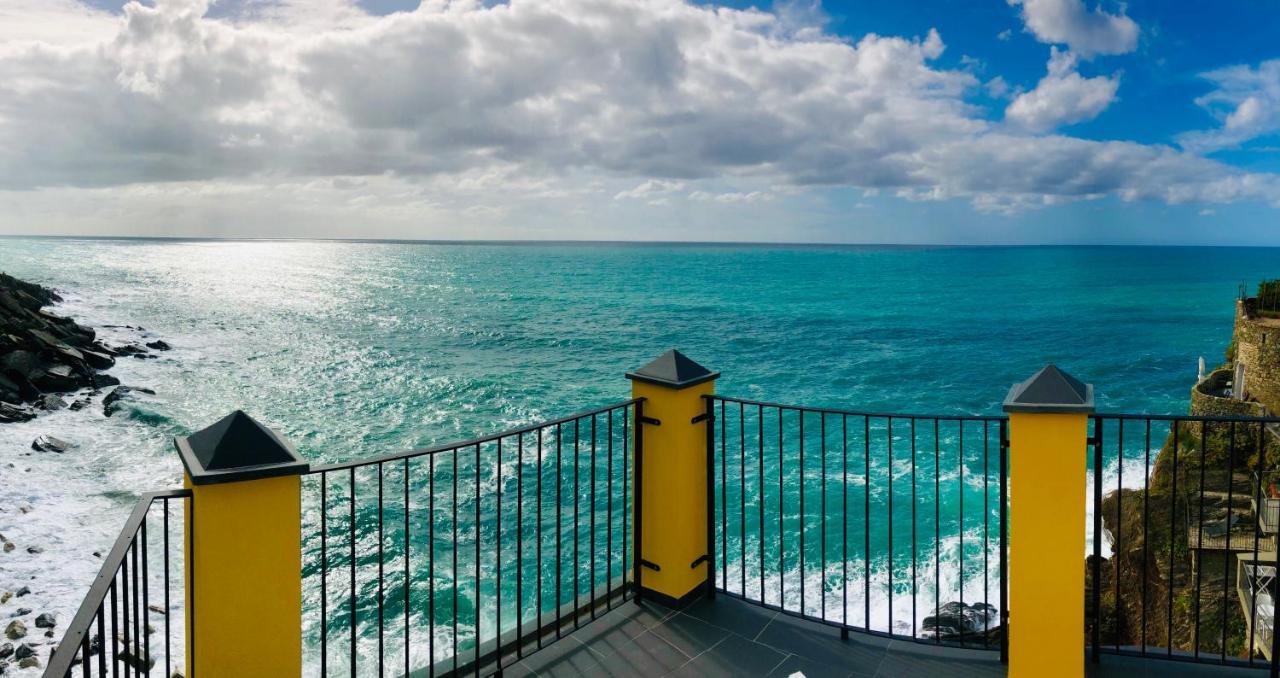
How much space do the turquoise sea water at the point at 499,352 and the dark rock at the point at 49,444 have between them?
0.40 metres

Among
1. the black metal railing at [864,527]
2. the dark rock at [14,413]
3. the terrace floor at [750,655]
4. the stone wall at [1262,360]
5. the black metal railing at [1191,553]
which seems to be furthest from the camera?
the stone wall at [1262,360]

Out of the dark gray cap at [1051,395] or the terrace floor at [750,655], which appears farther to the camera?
the terrace floor at [750,655]

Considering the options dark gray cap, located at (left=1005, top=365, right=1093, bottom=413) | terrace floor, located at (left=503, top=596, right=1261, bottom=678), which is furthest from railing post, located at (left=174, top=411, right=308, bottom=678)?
dark gray cap, located at (left=1005, top=365, right=1093, bottom=413)

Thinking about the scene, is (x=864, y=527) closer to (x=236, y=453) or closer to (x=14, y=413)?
(x=236, y=453)

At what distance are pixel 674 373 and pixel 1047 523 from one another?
2.24 metres

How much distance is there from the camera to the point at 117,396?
2716cm

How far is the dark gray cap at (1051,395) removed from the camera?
3.93m

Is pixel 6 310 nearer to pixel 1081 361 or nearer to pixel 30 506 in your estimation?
pixel 30 506

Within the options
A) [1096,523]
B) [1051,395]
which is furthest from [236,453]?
[1096,523]

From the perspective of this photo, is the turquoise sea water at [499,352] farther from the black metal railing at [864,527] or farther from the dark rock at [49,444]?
the black metal railing at [864,527]

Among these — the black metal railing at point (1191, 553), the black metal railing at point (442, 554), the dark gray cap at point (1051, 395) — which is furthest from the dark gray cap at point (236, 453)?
the black metal railing at point (1191, 553)

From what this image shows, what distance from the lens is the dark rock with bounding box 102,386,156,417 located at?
84.9 feet

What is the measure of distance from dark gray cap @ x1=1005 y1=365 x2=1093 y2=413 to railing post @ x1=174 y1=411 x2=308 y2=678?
3.42 meters

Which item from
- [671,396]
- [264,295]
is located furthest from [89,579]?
[264,295]
